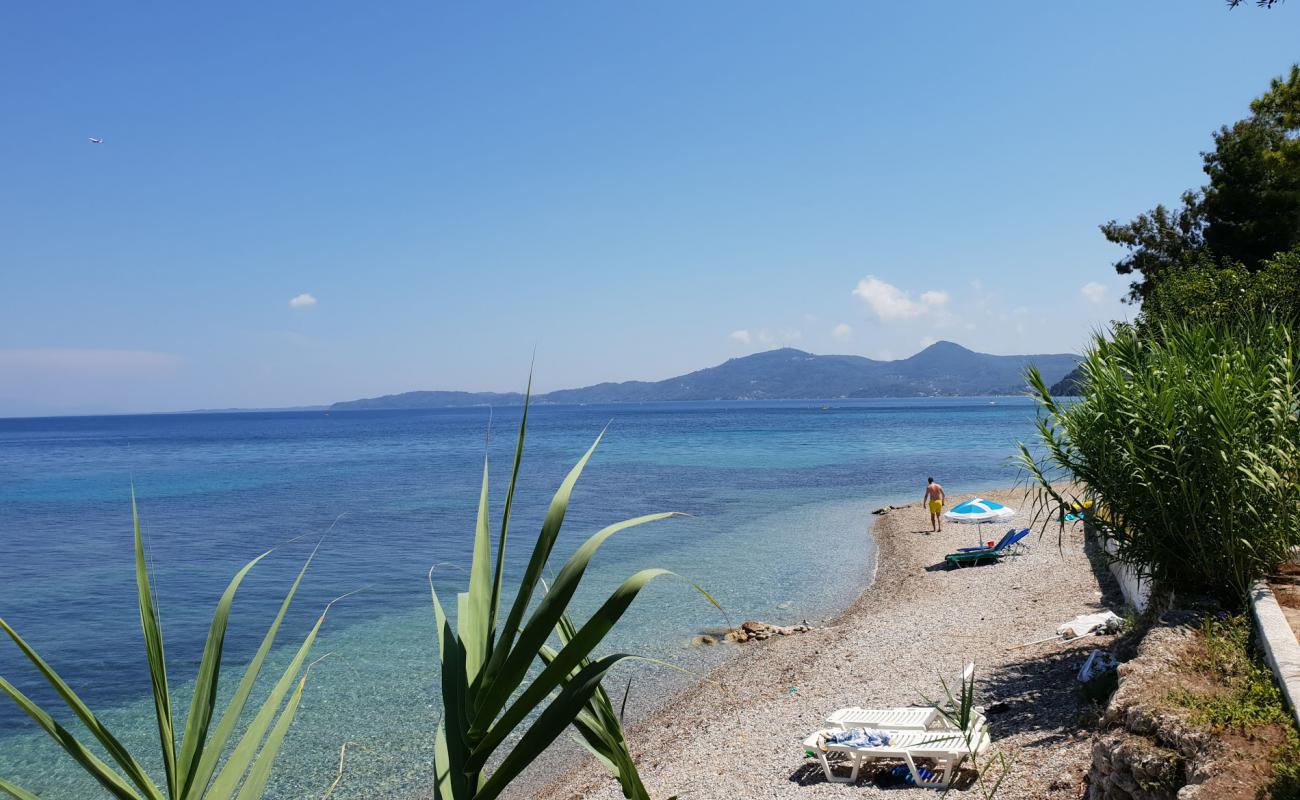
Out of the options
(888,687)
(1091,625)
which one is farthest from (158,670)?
(1091,625)

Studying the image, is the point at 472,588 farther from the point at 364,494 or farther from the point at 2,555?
the point at 364,494

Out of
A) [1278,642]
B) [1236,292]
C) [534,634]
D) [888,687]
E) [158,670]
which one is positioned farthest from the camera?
[1236,292]

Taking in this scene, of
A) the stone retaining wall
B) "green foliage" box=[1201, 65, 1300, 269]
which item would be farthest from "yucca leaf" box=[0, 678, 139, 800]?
"green foliage" box=[1201, 65, 1300, 269]

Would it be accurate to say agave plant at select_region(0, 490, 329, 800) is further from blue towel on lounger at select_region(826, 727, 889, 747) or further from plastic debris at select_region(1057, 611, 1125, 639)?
plastic debris at select_region(1057, 611, 1125, 639)

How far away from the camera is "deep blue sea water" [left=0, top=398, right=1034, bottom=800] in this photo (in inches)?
458

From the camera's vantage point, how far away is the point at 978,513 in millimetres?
21750

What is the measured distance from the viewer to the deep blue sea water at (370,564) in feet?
38.2

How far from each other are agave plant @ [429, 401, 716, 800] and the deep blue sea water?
0.18 m

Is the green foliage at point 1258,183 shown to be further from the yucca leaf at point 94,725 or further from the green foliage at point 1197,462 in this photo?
the yucca leaf at point 94,725

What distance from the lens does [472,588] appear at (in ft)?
5.29

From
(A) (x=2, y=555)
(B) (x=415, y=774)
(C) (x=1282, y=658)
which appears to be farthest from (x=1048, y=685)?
(A) (x=2, y=555)

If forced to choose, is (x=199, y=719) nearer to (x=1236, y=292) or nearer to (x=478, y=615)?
(x=478, y=615)

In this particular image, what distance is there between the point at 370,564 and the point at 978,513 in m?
15.6

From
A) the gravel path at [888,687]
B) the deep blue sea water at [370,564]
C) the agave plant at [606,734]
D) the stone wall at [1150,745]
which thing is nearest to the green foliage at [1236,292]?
the deep blue sea water at [370,564]
